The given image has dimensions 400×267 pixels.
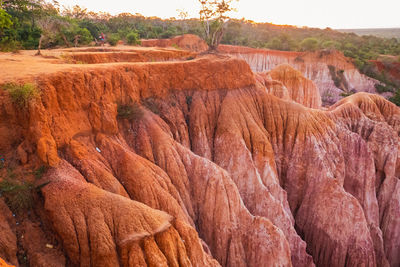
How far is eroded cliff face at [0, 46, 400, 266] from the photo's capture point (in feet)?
22.4

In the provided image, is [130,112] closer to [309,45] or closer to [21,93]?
[21,93]

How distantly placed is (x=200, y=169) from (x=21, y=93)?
20.7ft

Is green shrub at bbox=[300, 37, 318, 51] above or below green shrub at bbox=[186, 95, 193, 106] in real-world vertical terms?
above

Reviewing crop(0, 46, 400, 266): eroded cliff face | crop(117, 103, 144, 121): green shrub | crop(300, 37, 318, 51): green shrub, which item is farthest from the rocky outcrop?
crop(300, 37, 318, 51): green shrub

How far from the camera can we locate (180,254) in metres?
7.00

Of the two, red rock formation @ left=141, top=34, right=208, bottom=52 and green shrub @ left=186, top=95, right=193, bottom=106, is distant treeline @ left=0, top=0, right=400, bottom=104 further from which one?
green shrub @ left=186, top=95, right=193, bottom=106

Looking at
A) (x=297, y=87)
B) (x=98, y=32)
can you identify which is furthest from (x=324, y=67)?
(x=98, y=32)

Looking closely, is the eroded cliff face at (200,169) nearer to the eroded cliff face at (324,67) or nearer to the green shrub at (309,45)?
the eroded cliff face at (324,67)

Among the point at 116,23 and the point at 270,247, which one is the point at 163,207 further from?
the point at 116,23

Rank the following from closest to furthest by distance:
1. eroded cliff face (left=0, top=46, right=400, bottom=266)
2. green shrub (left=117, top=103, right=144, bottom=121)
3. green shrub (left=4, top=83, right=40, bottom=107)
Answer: eroded cliff face (left=0, top=46, right=400, bottom=266), green shrub (left=4, top=83, right=40, bottom=107), green shrub (left=117, top=103, right=144, bottom=121)

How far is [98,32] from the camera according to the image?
35906 mm

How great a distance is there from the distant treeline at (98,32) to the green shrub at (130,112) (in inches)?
378

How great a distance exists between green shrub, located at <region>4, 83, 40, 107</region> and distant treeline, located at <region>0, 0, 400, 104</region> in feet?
35.6

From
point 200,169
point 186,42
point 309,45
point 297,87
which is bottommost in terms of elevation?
point 200,169
